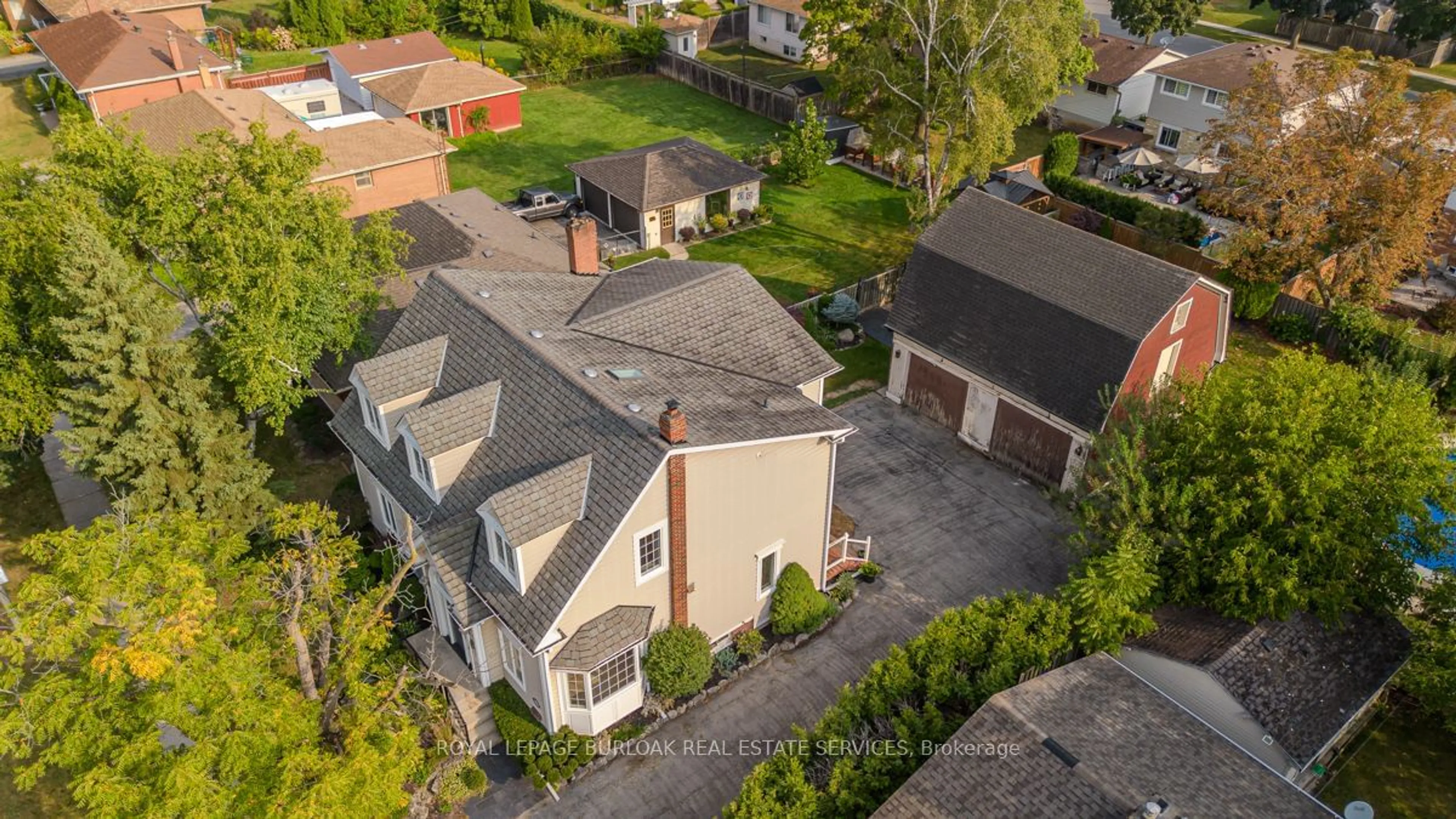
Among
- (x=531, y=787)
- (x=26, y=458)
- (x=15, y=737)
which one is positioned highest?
(x=15, y=737)

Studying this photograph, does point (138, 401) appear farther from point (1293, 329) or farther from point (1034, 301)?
point (1293, 329)

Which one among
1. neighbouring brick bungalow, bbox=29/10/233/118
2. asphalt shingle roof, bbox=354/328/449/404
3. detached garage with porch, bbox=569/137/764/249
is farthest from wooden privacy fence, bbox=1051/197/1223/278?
neighbouring brick bungalow, bbox=29/10/233/118

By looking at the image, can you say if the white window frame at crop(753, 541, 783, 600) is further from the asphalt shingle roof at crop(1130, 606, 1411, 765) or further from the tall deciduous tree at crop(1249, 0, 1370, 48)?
the tall deciduous tree at crop(1249, 0, 1370, 48)

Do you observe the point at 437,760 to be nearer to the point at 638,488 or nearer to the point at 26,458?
the point at 638,488

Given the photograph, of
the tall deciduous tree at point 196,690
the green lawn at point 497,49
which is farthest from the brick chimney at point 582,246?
the green lawn at point 497,49

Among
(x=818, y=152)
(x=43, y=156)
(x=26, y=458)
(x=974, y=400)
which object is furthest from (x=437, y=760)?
(x=43, y=156)

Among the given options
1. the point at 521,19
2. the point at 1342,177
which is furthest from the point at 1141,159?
the point at 521,19
